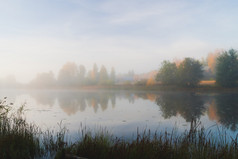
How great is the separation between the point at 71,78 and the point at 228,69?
269ft

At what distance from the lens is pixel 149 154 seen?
19.2ft

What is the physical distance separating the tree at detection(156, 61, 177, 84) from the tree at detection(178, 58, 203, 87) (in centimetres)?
266

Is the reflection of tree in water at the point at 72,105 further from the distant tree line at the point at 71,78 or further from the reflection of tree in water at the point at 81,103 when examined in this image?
the distant tree line at the point at 71,78

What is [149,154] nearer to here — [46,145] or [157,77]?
[46,145]

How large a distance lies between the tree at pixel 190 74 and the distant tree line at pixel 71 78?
44.7m

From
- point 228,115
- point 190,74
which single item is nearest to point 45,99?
point 228,115

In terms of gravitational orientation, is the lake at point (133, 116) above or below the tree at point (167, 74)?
below

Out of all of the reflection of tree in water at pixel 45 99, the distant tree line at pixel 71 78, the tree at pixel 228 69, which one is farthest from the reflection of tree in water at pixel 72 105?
the distant tree line at pixel 71 78

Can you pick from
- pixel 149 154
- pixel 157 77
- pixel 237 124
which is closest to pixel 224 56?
pixel 157 77

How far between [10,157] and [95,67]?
108284 millimetres

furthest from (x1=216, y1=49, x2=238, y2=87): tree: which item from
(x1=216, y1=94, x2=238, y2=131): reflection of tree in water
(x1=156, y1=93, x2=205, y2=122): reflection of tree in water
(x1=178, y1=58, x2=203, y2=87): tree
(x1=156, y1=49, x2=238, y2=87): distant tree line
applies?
(x1=216, y1=94, x2=238, y2=131): reflection of tree in water

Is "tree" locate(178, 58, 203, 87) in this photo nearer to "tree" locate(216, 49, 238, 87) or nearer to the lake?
"tree" locate(216, 49, 238, 87)

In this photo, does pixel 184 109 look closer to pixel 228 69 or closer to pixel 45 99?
pixel 45 99

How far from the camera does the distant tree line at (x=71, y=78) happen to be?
317 ft
